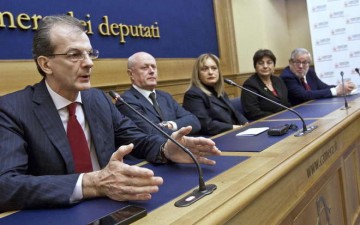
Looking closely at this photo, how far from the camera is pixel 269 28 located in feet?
19.7

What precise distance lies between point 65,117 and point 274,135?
100cm

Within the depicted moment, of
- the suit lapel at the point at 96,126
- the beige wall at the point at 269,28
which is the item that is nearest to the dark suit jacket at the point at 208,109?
the suit lapel at the point at 96,126

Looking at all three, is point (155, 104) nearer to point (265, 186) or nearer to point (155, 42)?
point (155, 42)

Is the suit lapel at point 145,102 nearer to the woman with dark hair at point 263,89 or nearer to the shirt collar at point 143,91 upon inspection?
the shirt collar at point 143,91

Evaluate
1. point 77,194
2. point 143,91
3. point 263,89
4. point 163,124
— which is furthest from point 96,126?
point 263,89

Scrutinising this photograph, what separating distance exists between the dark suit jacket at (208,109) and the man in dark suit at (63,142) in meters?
1.32

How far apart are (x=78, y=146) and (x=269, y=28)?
5.23 meters

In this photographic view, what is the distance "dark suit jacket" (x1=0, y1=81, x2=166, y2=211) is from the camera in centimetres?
106

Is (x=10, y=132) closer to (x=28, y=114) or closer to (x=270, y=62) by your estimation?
(x=28, y=114)

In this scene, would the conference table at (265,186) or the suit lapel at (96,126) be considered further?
the suit lapel at (96,126)

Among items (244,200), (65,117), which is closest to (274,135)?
(244,200)

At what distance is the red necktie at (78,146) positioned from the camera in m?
1.39

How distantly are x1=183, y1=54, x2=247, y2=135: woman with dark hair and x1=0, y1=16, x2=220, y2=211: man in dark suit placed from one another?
1.37 metres

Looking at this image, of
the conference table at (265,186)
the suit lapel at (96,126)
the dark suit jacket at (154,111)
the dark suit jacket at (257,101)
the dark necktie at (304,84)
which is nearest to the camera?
the conference table at (265,186)
